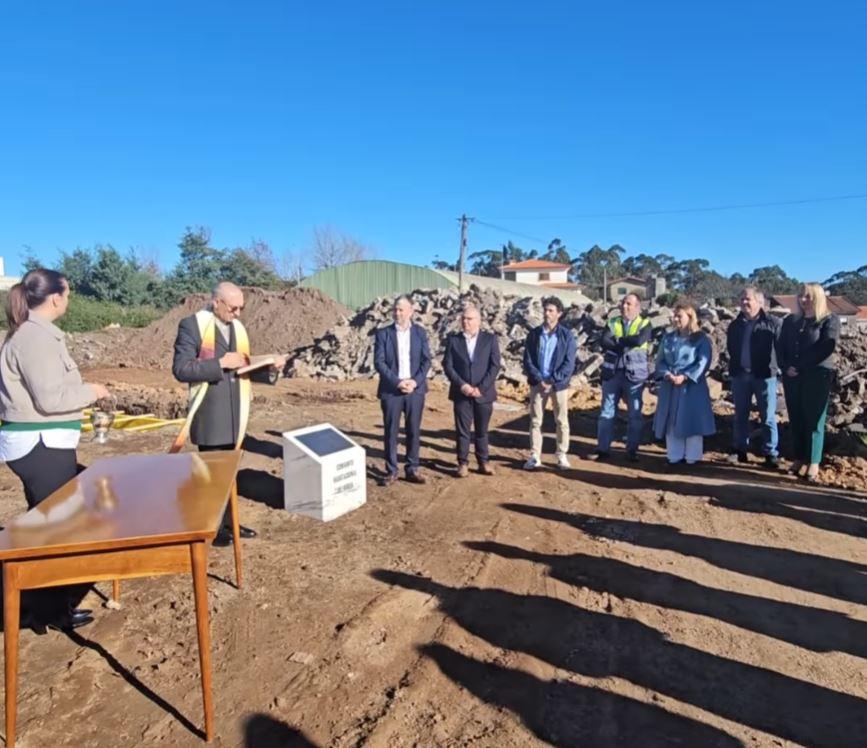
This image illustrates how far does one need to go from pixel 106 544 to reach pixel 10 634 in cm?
56

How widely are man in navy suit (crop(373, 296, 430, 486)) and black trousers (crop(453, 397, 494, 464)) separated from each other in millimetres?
510

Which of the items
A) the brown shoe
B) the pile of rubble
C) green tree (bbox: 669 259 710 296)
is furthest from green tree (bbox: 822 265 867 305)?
the brown shoe

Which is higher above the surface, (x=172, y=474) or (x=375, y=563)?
(x=172, y=474)

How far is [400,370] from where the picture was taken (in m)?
6.50

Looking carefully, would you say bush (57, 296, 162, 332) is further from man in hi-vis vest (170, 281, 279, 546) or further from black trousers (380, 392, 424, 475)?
man in hi-vis vest (170, 281, 279, 546)

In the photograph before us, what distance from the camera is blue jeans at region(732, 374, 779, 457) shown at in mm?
7023

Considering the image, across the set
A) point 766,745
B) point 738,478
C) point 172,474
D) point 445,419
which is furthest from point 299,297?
point 766,745

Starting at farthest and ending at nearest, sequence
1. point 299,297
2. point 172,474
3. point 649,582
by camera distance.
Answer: point 299,297, point 649,582, point 172,474

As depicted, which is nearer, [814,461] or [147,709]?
[147,709]

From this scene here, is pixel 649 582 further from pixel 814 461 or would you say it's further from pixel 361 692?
pixel 814 461

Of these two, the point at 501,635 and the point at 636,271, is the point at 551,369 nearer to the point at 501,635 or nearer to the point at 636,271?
the point at 501,635

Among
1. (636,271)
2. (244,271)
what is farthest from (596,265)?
(244,271)

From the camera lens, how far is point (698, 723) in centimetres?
271

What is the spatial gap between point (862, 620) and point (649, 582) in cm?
117
